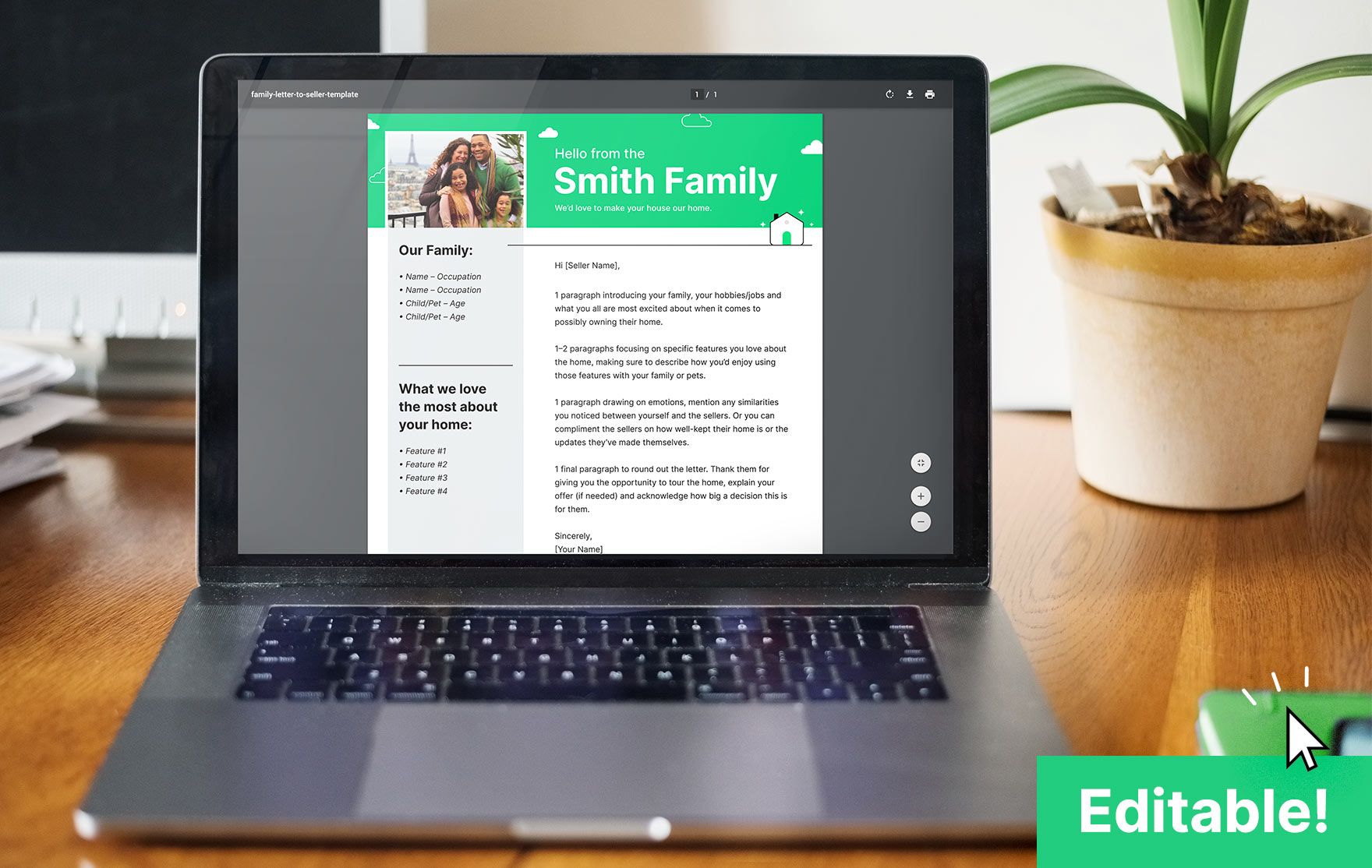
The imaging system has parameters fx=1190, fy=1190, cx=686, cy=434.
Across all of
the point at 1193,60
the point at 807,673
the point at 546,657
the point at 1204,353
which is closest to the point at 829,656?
the point at 807,673

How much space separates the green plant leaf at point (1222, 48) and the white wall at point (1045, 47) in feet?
0.45

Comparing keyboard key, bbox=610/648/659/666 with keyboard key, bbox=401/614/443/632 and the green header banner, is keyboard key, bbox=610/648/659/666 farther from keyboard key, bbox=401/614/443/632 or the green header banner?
the green header banner

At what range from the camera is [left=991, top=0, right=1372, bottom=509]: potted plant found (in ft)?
2.44

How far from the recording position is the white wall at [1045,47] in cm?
91

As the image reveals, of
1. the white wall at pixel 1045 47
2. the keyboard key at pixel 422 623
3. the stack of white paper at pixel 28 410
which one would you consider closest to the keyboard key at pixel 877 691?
the keyboard key at pixel 422 623

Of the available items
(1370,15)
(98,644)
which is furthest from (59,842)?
(1370,15)

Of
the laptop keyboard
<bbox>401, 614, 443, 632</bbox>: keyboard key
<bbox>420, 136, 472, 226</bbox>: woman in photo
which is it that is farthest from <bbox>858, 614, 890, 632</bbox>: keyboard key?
<bbox>420, 136, 472, 226</bbox>: woman in photo

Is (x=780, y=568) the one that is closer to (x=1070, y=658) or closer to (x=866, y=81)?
(x=1070, y=658)

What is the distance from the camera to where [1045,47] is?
0.93 m

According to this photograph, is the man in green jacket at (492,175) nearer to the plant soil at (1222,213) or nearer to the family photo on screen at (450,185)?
the family photo on screen at (450,185)

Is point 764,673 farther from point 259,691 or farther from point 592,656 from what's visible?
point 259,691

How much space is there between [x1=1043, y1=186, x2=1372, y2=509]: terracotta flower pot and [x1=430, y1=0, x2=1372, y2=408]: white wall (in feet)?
0.42

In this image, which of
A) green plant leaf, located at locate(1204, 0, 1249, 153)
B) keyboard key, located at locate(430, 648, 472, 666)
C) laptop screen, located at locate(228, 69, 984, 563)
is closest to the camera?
keyboard key, located at locate(430, 648, 472, 666)

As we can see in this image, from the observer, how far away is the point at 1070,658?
0.60 metres
